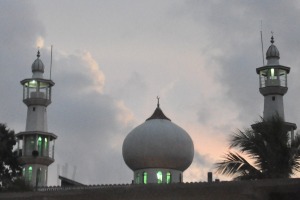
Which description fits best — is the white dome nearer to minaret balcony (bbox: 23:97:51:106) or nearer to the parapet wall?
minaret balcony (bbox: 23:97:51:106)

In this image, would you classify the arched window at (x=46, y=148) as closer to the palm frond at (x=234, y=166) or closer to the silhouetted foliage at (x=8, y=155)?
the silhouetted foliage at (x=8, y=155)

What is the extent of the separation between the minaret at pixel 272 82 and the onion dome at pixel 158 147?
6.21 meters

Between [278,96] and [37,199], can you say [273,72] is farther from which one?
[37,199]

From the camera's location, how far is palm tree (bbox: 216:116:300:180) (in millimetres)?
22531

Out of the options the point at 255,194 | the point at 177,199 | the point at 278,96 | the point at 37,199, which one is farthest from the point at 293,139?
the point at 278,96

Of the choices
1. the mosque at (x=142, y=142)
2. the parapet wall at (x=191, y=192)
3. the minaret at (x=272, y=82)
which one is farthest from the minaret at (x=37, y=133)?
the parapet wall at (x=191, y=192)

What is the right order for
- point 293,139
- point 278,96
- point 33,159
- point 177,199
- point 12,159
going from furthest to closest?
1. point 33,159
2. point 278,96
3. point 12,159
4. point 177,199
5. point 293,139

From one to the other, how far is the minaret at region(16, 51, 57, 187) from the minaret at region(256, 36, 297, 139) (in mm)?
16163

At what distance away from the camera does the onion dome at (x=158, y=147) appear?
49.5 meters

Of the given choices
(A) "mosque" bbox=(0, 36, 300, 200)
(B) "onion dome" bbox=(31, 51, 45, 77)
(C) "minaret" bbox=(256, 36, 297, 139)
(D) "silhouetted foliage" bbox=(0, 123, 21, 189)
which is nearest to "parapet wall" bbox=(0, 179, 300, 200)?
(A) "mosque" bbox=(0, 36, 300, 200)

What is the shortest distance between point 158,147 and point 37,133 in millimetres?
11780

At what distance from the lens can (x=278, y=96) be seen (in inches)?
2074

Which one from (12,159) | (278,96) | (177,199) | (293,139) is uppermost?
(278,96)

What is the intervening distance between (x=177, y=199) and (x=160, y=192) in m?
0.61
